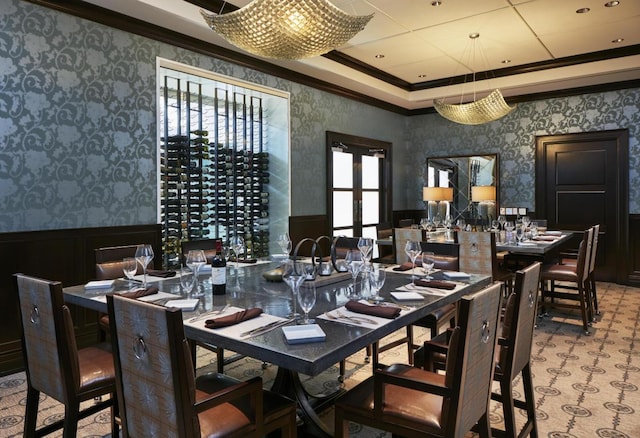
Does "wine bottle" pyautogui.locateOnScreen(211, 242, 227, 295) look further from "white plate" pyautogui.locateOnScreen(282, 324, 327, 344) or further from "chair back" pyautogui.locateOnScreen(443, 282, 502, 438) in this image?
"chair back" pyautogui.locateOnScreen(443, 282, 502, 438)

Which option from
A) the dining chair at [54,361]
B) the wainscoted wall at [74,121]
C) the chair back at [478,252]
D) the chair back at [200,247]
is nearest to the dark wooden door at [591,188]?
the chair back at [478,252]

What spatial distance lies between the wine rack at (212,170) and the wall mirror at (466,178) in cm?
360

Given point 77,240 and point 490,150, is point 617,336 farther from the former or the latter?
point 77,240

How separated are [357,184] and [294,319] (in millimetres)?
5623

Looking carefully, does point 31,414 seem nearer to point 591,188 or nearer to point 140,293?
point 140,293

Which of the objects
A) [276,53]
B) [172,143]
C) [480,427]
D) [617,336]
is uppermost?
[276,53]

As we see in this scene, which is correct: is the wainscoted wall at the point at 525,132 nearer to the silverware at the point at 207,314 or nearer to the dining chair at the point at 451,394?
the dining chair at the point at 451,394

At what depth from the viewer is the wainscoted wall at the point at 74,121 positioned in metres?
3.36

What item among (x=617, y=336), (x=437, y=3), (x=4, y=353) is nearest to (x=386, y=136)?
(x=437, y=3)

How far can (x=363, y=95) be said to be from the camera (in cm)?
714

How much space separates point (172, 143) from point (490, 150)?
5.31 m

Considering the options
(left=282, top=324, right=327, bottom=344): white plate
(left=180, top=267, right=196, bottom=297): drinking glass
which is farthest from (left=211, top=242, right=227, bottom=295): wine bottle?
(left=282, top=324, right=327, bottom=344): white plate

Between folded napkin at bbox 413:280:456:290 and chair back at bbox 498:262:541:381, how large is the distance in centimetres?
42

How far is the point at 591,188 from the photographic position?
6.77m
